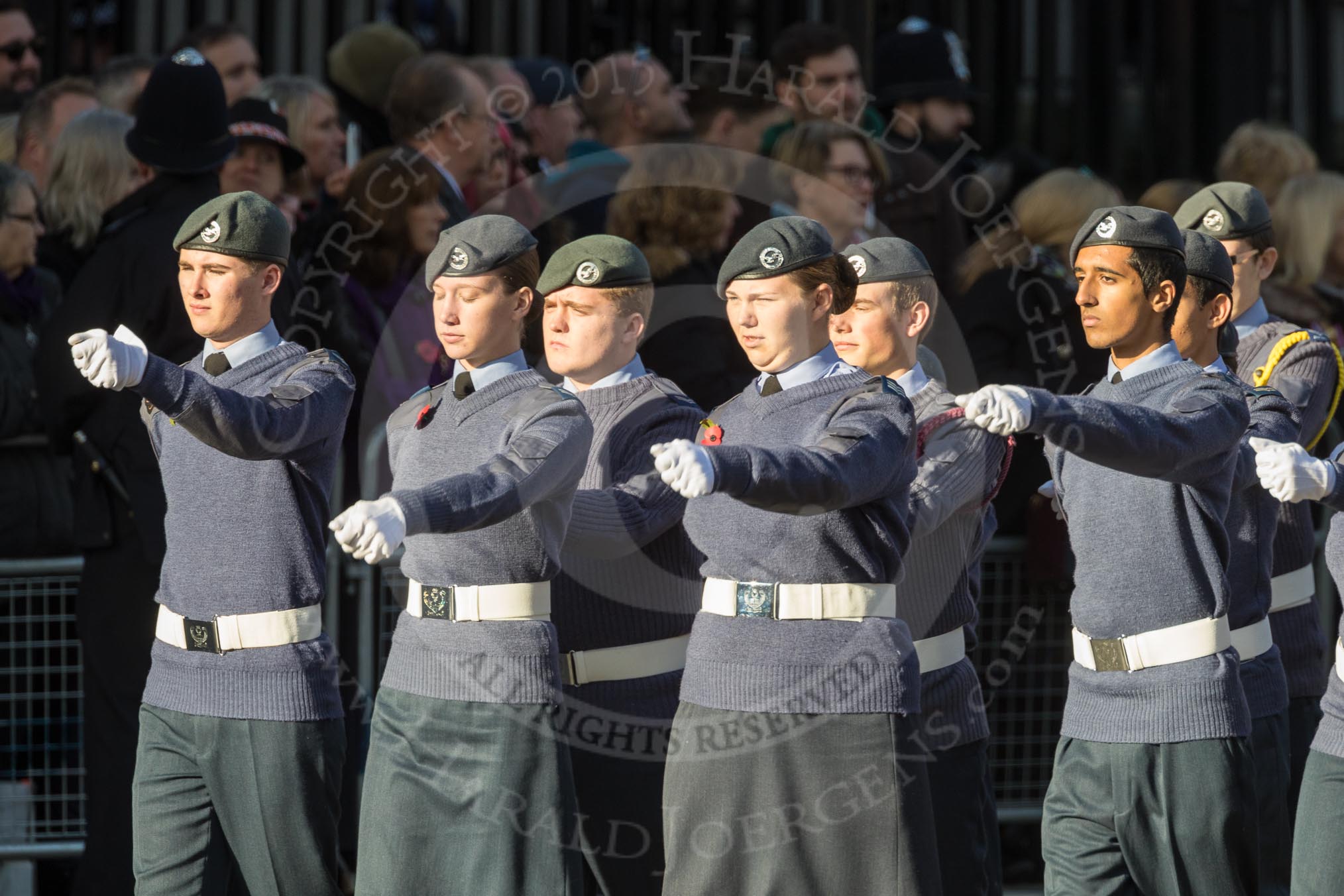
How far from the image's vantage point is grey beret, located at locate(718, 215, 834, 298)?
423 centimetres

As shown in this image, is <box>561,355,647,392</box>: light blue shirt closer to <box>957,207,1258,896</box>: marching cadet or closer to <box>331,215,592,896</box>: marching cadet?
<box>331,215,592,896</box>: marching cadet

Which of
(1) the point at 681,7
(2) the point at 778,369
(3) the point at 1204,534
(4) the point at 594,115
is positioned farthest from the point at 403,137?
(3) the point at 1204,534

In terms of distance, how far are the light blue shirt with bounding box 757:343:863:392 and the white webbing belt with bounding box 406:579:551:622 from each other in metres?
0.62

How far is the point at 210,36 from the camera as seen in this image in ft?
23.3

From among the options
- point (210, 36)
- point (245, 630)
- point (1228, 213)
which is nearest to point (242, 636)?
point (245, 630)

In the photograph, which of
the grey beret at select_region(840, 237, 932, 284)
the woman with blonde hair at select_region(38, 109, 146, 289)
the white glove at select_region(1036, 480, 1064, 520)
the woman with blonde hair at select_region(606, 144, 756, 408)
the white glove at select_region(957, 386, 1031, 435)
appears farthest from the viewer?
the woman with blonde hair at select_region(38, 109, 146, 289)

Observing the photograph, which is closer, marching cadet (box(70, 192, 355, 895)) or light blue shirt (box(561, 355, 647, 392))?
marching cadet (box(70, 192, 355, 895))

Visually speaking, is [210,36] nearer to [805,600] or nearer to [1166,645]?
[805,600]

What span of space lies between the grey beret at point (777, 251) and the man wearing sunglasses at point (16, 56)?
380 cm

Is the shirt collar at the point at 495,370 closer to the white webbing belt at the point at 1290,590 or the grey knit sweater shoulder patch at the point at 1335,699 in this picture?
the grey knit sweater shoulder patch at the point at 1335,699

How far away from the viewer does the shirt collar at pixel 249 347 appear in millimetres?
4609

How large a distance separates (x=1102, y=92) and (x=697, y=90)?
7.56 ft

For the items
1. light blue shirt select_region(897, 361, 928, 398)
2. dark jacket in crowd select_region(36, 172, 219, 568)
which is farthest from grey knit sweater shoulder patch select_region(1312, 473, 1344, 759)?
dark jacket in crowd select_region(36, 172, 219, 568)

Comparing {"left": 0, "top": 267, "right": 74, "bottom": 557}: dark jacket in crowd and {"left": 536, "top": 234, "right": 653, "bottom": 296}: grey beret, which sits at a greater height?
{"left": 536, "top": 234, "right": 653, "bottom": 296}: grey beret
